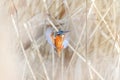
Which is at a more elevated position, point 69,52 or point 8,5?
point 8,5

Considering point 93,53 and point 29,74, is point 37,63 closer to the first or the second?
point 29,74

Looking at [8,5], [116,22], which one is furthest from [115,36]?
[8,5]

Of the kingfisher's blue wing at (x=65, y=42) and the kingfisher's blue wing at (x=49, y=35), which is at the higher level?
the kingfisher's blue wing at (x=49, y=35)

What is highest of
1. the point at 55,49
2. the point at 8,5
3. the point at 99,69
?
the point at 8,5
